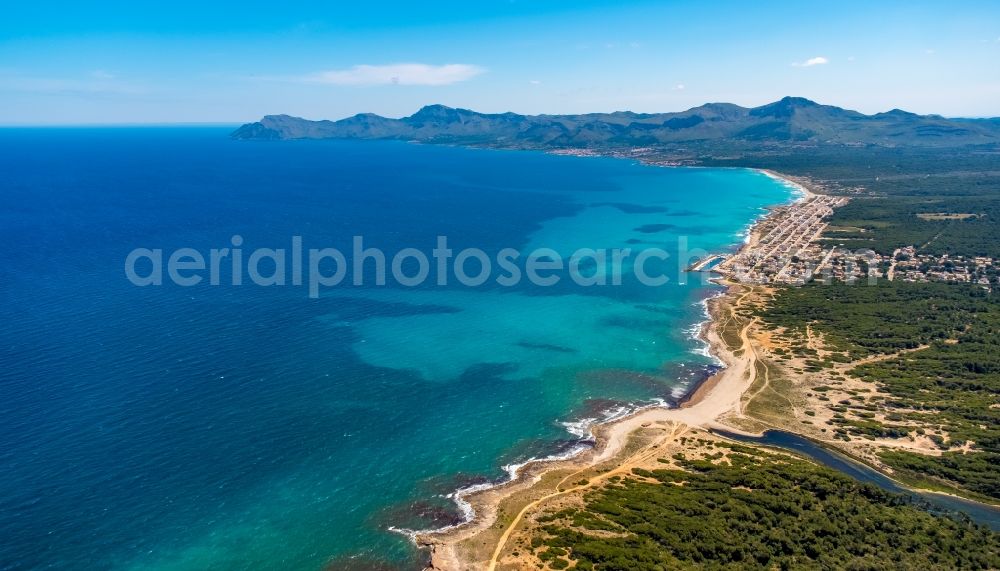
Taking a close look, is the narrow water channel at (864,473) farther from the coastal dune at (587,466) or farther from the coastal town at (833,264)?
the coastal town at (833,264)

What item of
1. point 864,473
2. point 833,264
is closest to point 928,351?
point 864,473

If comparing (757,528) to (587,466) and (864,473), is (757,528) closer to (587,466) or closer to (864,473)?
(587,466)

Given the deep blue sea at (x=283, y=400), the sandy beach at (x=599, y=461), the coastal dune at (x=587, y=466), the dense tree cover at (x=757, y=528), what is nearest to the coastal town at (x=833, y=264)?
the deep blue sea at (x=283, y=400)

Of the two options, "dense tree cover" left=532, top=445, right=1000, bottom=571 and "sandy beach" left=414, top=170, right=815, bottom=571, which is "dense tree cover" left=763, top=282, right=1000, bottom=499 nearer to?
"dense tree cover" left=532, top=445, right=1000, bottom=571

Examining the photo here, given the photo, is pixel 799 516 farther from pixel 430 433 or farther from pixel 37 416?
pixel 37 416

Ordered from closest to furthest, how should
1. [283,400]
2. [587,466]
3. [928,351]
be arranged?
[587,466], [283,400], [928,351]
